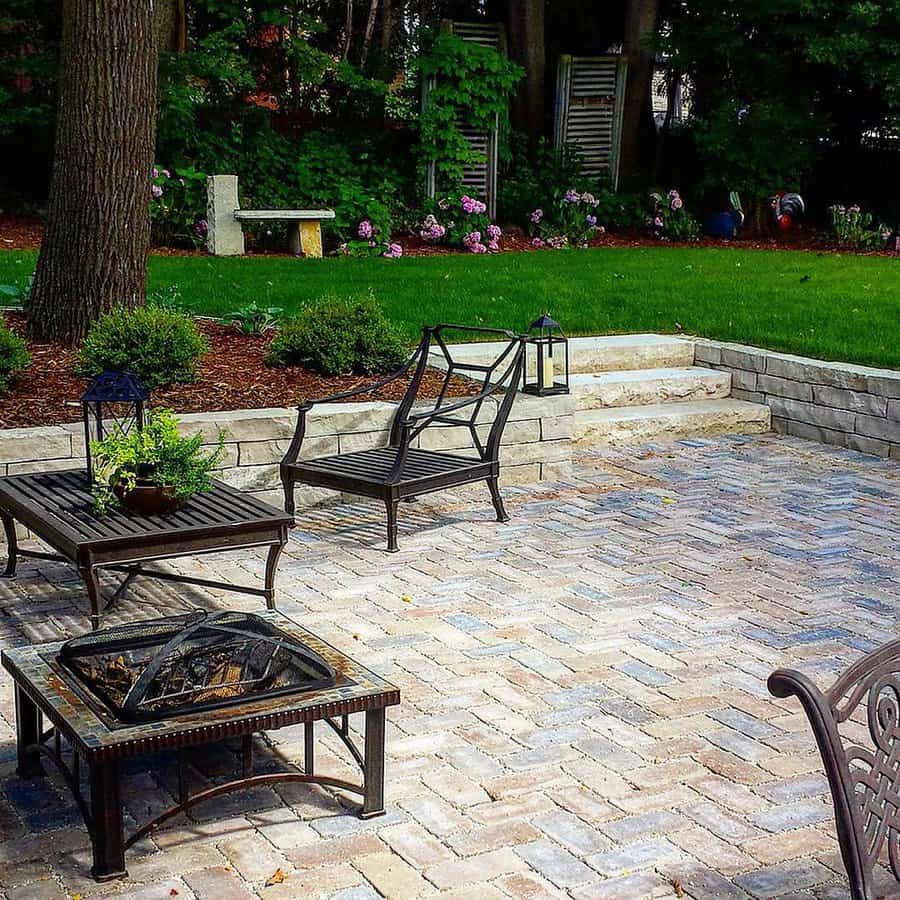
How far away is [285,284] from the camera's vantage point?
11555mm

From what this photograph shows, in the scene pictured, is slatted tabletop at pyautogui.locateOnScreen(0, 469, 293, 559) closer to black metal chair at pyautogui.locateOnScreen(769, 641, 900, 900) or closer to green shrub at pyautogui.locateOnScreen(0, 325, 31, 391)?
green shrub at pyautogui.locateOnScreen(0, 325, 31, 391)

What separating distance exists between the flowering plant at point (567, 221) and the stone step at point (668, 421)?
25.5 ft

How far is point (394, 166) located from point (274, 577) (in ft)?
40.7

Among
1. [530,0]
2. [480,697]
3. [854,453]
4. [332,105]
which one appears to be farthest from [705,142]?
[480,697]

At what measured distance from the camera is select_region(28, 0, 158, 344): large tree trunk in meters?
7.82

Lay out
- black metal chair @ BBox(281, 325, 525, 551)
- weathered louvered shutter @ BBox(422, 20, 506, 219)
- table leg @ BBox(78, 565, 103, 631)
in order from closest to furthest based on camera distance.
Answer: table leg @ BBox(78, 565, 103, 631) → black metal chair @ BBox(281, 325, 525, 551) → weathered louvered shutter @ BBox(422, 20, 506, 219)

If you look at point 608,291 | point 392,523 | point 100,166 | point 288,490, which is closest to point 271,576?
point 392,523

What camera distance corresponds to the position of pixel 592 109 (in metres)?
18.2

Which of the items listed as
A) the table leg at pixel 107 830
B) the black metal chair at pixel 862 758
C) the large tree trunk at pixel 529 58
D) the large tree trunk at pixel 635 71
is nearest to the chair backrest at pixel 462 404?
the table leg at pixel 107 830

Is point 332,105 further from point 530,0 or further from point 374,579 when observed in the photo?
point 374,579

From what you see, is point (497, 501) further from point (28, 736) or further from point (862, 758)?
point (862, 758)

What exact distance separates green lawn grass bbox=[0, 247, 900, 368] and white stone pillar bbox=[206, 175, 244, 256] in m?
0.87

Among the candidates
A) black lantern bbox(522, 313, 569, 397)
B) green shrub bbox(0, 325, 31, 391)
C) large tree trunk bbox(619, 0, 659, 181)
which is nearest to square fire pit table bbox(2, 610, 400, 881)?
green shrub bbox(0, 325, 31, 391)

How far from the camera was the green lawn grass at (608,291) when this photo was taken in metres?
9.95
